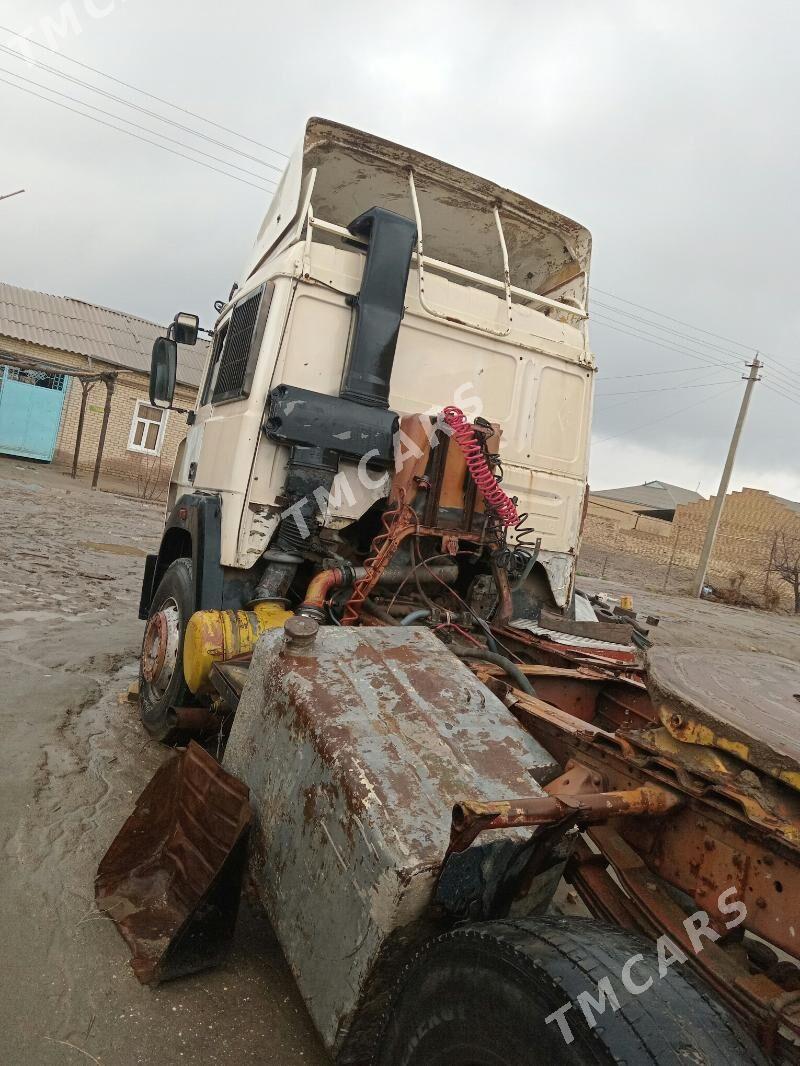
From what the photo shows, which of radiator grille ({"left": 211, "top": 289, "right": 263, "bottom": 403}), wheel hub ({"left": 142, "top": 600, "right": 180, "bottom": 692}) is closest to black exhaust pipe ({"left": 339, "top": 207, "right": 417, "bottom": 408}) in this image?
radiator grille ({"left": 211, "top": 289, "right": 263, "bottom": 403})

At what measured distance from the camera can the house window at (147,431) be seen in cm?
2033

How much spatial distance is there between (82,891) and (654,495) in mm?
49242

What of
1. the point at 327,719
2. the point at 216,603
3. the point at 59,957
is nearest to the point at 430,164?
the point at 216,603

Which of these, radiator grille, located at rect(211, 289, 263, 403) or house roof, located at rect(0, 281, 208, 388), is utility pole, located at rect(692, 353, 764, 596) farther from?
radiator grille, located at rect(211, 289, 263, 403)

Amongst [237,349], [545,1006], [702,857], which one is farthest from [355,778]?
[237,349]

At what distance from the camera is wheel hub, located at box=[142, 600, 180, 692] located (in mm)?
3635

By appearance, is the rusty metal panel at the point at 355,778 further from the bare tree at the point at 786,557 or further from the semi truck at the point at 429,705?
the bare tree at the point at 786,557

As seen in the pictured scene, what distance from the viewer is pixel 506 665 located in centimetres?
279

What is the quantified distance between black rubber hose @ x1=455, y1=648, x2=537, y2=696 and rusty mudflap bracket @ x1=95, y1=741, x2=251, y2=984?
113cm

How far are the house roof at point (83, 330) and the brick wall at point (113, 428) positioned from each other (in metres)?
0.32

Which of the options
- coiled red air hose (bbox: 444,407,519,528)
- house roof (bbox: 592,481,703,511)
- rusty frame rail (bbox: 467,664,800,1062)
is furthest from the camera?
house roof (bbox: 592,481,703,511)

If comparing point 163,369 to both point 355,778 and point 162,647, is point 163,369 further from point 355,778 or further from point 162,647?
point 355,778

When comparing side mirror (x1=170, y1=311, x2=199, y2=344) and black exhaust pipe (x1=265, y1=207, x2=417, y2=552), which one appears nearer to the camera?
black exhaust pipe (x1=265, y1=207, x2=417, y2=552)

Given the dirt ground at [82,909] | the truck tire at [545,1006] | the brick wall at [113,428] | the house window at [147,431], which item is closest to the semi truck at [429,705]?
the truck tire at [545,1006]
